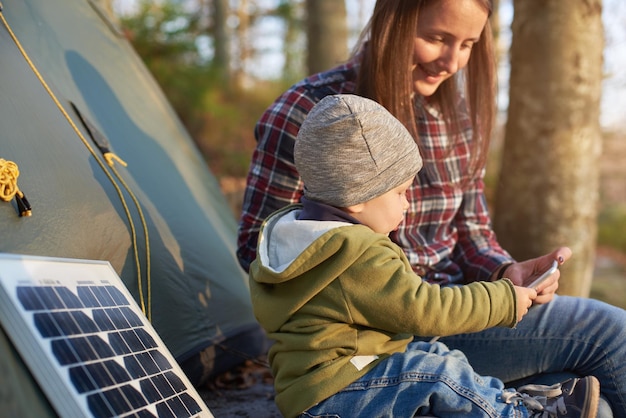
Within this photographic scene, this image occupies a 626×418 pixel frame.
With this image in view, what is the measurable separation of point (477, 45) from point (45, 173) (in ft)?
4.53

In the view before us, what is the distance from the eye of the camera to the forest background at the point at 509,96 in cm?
331

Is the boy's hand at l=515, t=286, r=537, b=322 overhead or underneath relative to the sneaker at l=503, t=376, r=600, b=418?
overhead

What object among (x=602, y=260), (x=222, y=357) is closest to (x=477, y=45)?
(x=222, y=357)

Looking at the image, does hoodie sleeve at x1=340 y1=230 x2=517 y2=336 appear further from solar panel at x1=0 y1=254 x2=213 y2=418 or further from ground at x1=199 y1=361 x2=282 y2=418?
ground at x1=199 y1=361 x2=282 y2=418

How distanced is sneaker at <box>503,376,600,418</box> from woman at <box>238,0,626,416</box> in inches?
12.3

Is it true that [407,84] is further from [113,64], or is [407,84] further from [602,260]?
[602,260]

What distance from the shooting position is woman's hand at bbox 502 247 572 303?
1892mm

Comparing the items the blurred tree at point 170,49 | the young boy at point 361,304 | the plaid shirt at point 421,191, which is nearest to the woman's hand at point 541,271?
the plaid shirt at point 421,191

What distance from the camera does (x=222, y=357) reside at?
2.49 m

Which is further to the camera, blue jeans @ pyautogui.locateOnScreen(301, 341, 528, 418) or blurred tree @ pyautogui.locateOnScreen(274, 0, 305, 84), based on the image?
blurred tree @ pyautogui.locateOnScreen(274, 0, 305, 84)

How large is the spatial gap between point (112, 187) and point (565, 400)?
56.2 inches

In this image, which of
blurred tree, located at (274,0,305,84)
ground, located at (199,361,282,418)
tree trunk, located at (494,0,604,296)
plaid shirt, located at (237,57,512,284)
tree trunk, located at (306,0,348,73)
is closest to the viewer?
plaid shirt, located at (237,57,512,284)

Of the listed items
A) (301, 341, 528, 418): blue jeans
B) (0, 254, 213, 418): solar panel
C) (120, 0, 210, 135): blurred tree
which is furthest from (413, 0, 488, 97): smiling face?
(120, 0, 210, 135): blurred tree

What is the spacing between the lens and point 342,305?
1529 mm
